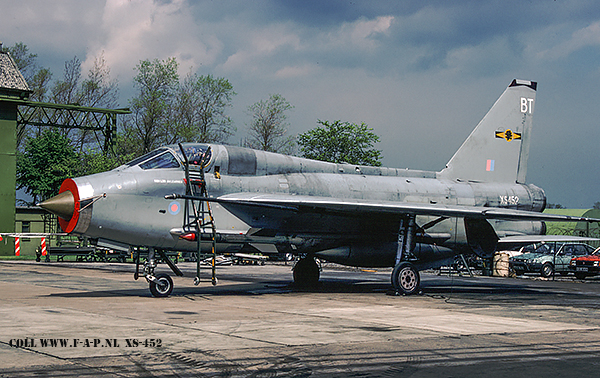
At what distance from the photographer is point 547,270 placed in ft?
92.4

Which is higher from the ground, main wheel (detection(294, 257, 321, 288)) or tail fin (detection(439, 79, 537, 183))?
tail fin (detection(439, 79, 537, 183))

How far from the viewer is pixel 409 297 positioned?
1473 cm

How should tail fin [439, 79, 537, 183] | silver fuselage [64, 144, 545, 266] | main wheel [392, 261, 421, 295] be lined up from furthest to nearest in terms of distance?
1. tail fin [439, 79, 537, 183]
2. main wheel [392, 261, 421, 295]
3. silver fuselage [64, 144, 545, 266]

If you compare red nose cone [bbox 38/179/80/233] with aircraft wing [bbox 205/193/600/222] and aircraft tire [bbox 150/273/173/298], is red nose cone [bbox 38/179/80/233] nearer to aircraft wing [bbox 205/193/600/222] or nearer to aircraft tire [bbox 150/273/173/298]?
aircraft tire [bbox 150/273/173/298]

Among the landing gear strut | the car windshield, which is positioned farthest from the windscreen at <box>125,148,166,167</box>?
the car windshield

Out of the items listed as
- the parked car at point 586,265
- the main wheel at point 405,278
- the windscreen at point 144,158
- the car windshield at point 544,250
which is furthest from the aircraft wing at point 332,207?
the car windshield at point 544,250

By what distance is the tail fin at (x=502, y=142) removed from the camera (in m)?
19.1

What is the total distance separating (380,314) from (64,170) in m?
44.0

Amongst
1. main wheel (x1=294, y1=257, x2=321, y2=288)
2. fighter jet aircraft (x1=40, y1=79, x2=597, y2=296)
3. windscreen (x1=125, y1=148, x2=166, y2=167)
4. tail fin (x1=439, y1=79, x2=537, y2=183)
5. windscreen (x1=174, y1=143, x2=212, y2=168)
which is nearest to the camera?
fighter jet aircraft (x1=40, y1=79, x2=597, y2=296)

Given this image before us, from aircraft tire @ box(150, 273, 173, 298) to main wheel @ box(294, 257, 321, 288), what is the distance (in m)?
5.44

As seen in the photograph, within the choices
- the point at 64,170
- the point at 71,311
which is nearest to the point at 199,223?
the point at 71,311

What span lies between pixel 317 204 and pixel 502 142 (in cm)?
851

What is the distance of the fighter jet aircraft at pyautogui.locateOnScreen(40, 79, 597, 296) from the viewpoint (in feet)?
43.2

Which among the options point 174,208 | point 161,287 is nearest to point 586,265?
point 174,208
